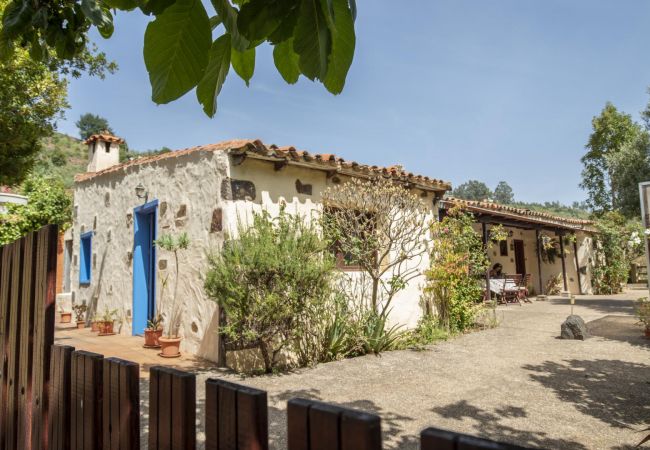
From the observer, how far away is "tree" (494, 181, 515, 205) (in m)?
83.0

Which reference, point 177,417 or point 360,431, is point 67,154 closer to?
point 177,417

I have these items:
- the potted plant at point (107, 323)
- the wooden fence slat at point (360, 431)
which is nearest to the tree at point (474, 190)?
the potted plant at point (107, 323)

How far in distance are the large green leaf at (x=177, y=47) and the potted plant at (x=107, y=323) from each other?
7890 millimetres

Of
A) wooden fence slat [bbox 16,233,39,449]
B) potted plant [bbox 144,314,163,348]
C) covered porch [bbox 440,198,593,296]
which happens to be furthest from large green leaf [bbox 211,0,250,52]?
Result: covered porch [bbox 440,198,593,296]

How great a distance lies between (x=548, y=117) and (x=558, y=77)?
2.25 metres

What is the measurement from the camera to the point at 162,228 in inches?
263

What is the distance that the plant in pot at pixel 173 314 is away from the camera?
5.71m

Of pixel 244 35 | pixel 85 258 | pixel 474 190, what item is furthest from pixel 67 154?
pixel 474 190

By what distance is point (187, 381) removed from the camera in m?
1.05

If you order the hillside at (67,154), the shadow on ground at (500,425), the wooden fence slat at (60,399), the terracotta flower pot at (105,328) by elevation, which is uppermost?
the hillside at (67,154)

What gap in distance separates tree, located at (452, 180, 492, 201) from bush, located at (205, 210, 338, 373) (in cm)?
7800

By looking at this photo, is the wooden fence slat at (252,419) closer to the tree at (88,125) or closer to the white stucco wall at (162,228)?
the white stucco wall at (162,228)

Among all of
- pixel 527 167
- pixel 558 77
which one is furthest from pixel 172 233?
pixel 527 167

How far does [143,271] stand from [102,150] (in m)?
3.79
